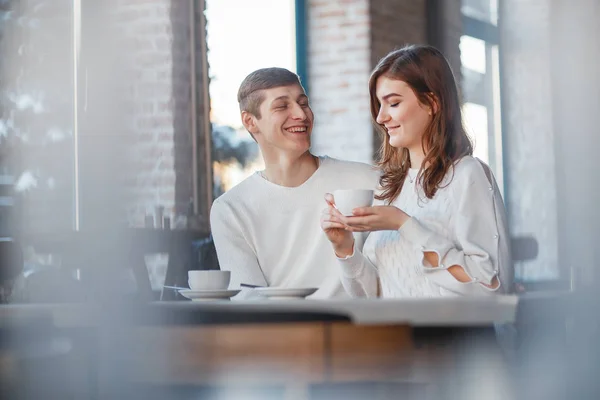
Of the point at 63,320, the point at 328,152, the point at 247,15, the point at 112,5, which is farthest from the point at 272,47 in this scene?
the point at 63,320

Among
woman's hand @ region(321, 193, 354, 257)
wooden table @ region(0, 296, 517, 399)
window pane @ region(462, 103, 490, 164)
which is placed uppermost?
window pane @ region(462, 103, 490, 164)

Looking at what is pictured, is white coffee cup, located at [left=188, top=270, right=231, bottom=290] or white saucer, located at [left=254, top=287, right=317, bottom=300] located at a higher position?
white coffee cup, located at [left=188, top=270, right=231, bottom=290]

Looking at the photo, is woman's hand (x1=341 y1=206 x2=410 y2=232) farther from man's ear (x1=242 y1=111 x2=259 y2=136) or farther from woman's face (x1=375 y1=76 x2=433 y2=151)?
man's ear (x1=242 y1=111 x2=259 y2=136)

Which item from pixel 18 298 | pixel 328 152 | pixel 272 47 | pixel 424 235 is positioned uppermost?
pixel 272 47

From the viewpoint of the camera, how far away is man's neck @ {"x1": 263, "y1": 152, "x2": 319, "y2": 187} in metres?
2.65

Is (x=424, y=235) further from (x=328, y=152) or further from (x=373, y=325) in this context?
(x=328, y=152)

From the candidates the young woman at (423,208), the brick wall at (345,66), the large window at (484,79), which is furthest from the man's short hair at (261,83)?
the large window at (484,79)

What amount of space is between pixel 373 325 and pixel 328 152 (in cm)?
449

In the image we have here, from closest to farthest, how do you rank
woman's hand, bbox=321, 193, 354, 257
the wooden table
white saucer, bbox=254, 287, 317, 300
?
the wooden table, white saucer, bbox=254, 287, 317, 300, woman's hand, bbox=321, 193, 354, 257

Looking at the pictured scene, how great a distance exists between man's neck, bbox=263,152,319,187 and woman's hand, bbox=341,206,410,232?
79cm

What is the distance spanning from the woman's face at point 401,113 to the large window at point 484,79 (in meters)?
4.65

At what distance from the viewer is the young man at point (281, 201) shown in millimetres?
2525

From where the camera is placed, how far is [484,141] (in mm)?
6941

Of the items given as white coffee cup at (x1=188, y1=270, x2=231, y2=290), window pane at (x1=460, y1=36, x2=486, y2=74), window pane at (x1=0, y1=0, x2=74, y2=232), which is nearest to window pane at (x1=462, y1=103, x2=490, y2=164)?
window pane at (x1=460, y1=36, x2=486, y2=74)
